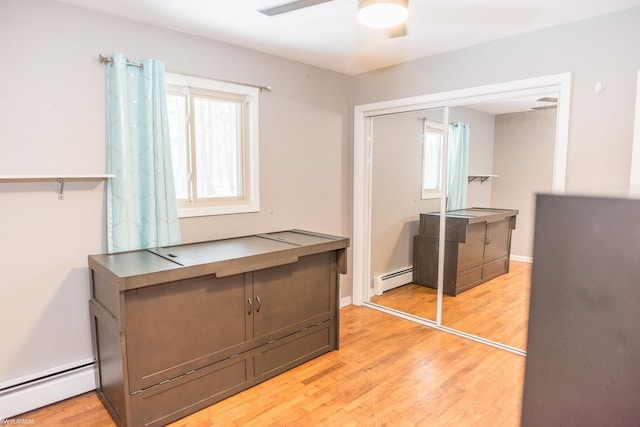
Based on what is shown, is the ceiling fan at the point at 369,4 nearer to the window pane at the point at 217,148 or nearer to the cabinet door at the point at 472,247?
the window pane at the point at 217,148

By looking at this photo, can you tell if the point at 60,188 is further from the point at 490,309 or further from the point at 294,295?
the point at 490,309

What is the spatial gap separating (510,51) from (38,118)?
10.2 feet

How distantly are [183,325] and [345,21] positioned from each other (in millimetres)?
2114

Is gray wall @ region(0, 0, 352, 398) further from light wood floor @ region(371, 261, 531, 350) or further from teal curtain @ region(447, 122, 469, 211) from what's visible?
light wood floor @ region(371, 261, 531, 350)

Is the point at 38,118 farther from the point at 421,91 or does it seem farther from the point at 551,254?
the point at 421,91

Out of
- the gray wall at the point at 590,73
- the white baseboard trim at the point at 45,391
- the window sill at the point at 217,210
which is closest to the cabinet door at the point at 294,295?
the window sill at the point at 217,210

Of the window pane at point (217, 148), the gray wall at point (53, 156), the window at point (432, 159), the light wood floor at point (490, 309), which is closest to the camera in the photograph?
the gray wall at point (53, 156)

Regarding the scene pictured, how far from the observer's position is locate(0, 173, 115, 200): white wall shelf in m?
2.02

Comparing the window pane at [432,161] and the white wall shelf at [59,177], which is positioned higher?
the window pane at [432,161]

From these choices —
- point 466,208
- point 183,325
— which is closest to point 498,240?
point 466,208

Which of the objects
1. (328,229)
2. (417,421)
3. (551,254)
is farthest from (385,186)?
(551,254)

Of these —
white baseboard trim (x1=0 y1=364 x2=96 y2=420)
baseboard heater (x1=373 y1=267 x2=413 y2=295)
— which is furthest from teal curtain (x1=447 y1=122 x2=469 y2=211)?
white baseboard trim (x1=0 y1=364 x2=96 y2=420)

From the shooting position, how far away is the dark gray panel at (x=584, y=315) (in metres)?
0.55

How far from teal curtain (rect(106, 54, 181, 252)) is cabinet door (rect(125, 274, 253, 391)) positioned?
0.57m
